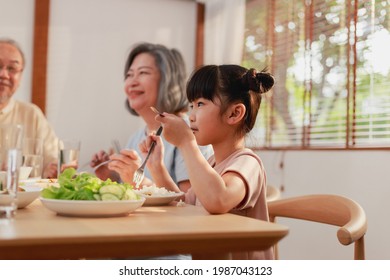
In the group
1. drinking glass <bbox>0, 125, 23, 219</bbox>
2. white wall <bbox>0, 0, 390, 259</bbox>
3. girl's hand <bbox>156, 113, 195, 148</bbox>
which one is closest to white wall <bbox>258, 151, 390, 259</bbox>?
white wall <bbox>0, 0, 390, 259</bbox>

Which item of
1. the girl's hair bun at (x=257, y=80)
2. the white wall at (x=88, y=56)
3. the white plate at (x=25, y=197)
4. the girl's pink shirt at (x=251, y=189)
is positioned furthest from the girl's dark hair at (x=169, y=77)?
the white wall at (x=88, y=56)

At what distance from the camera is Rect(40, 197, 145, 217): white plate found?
94cm

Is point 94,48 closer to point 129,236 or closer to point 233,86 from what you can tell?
point 233,86

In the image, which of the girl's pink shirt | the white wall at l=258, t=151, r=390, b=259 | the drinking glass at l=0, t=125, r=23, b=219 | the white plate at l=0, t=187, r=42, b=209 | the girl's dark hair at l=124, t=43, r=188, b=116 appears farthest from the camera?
the white wall at l=258, t=151, r=390, b=259

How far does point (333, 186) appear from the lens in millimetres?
2955

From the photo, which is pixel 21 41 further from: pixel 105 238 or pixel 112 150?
pixel 105 238

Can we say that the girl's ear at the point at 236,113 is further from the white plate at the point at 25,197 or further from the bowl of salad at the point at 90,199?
the white plate at the point at 25,197

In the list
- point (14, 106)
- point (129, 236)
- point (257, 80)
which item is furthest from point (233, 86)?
point (14, 106)

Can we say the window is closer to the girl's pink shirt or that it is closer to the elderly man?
the girl's pink shirt

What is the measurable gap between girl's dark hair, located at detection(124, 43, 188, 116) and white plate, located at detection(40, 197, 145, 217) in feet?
4.54

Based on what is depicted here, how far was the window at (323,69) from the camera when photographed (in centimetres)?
281

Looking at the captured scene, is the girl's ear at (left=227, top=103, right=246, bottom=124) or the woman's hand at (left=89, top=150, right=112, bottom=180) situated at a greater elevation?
the girl's ear at (left=227, top=103, right=246, bottom=124)
